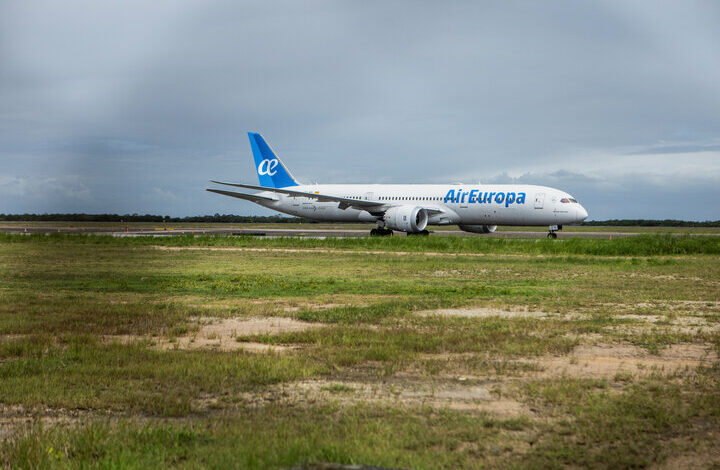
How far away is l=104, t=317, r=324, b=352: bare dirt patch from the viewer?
32.6 ft

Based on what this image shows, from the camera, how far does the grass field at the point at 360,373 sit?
215 inches

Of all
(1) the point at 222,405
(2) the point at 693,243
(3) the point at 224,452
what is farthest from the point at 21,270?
(2) the point at 693,243

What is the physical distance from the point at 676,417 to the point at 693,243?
28.3 meters

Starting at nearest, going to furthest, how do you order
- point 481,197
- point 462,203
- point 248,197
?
point 481,197, point 462,203, point 248,197

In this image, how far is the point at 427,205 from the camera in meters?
46.4

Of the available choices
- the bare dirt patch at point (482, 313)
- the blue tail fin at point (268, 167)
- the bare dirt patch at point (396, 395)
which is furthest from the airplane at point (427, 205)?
the bare dirt patch at point (396, 395)

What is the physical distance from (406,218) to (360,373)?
116ft

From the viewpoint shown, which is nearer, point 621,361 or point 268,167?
point 621,361

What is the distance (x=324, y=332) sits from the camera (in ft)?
35.7

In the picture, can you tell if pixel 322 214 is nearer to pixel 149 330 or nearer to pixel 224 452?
pixel 149 330

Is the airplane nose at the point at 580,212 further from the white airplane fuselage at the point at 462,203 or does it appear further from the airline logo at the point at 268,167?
the airline logo at the point at 268,167

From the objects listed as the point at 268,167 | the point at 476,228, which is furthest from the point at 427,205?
the point at 268,167

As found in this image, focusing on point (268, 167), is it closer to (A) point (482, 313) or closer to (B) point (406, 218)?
(B) point (406, 218)

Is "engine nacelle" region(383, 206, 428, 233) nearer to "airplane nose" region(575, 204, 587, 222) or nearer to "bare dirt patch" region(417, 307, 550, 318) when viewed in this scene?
"airplane nose" region(575, 204, 587, 222)
